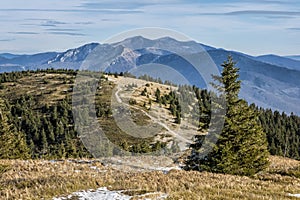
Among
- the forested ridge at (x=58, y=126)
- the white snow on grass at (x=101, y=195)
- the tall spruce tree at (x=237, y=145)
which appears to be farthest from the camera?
the forested ridge at (x=58, y=126)

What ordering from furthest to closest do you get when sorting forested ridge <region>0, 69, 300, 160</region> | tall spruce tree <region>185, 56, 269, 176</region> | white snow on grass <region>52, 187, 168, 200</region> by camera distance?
forested ridge <region>0, 69, 300, 160</region>, tall spruce tree <region>185, 56, 269, 176</region>, white snow on grass <region>52, 187, 168, 200</region>

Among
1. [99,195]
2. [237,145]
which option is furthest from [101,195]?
[237,145]

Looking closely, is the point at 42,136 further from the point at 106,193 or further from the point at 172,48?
the point at 106,193

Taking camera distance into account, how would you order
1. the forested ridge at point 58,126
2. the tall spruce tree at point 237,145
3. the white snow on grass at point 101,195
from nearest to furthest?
the white snow on grass at point 101,195
the tall spruce tree at point 237,145
the forested ridge at point 58,126

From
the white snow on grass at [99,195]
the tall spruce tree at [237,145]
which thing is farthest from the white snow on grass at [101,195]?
the tall spruce tree at [237,145]

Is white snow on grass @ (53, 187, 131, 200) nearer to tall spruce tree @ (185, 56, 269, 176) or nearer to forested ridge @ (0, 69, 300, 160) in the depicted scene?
tall spruce tree @ (185, 56, 269, 176)

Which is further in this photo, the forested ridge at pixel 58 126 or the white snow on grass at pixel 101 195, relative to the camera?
the forested ridge at pixel 58 126

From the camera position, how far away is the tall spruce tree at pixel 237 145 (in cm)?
2750

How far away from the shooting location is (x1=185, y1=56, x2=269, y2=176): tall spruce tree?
27.5 metres

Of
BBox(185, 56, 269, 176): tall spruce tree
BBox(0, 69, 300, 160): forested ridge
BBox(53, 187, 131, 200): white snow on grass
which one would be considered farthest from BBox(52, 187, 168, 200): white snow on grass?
BBox(0, 69, 300, 160): forested ridge

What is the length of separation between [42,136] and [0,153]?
3451 inches

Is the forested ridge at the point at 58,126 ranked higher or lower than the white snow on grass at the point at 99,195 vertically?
lower

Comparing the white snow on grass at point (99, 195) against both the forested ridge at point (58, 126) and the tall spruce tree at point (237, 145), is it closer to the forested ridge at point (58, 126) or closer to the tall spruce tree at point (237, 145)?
the tall spruce tree at point (237, 145)

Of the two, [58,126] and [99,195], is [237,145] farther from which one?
[58,126]
